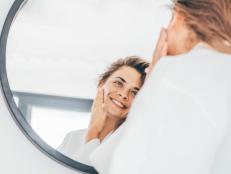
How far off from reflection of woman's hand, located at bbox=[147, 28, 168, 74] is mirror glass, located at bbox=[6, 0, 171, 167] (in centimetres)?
2

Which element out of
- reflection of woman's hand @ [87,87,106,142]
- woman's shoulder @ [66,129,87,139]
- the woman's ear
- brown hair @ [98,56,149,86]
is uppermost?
the woman's ear

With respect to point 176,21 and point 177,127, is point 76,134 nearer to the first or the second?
point 177,127

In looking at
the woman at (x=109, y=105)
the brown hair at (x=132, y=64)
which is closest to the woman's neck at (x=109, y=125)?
the woman at (x=109, y=105)

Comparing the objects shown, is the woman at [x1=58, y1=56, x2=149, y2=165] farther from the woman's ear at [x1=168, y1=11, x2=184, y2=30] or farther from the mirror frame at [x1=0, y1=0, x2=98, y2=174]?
the woman's ear at [x1=168, y1=11, x2=184, y2=30]

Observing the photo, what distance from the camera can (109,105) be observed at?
1.22 meters

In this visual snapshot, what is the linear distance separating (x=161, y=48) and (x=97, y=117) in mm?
283

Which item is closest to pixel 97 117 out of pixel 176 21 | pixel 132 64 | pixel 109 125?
pixel 109 125

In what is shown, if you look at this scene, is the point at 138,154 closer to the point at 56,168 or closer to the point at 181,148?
the point at 181,148

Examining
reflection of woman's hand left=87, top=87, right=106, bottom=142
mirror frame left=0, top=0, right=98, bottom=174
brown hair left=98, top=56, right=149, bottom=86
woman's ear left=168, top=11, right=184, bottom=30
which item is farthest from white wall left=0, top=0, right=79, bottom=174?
woman's ear left=168, top=11, right=184, bottom=30

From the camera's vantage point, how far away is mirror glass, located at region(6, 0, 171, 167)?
1.17m

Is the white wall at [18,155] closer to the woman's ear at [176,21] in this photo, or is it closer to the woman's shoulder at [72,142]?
the woman's shoulder at [72,142]

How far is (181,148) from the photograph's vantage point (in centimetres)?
107

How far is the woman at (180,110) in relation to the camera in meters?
1.06

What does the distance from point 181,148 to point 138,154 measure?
0.38 ft
